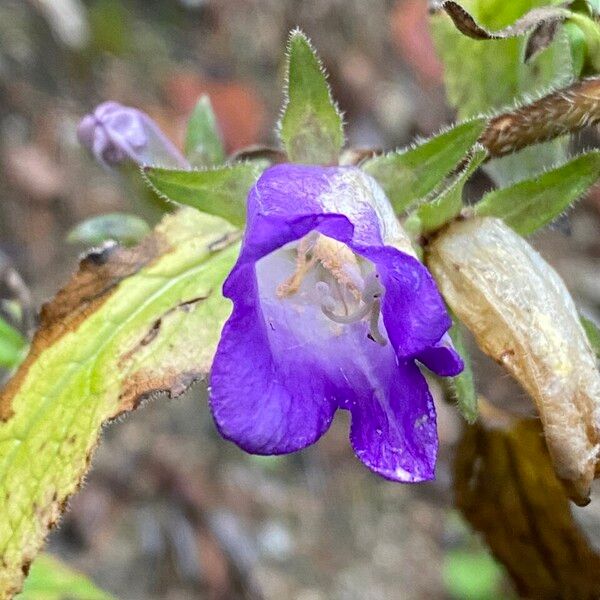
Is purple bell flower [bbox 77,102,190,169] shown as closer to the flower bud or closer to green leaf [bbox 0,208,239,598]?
green leaf [bbox 0,208,239,598]

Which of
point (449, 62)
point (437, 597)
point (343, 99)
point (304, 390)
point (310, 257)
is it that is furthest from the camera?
point (343, 99)

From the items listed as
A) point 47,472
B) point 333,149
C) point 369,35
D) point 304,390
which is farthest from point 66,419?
point 369,35

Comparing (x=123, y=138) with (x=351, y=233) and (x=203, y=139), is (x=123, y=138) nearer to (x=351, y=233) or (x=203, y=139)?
(x=203, y=139)

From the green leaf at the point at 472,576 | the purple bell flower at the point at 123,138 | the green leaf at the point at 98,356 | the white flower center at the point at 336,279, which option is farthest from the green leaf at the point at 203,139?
the green leaf at the point at 472,576

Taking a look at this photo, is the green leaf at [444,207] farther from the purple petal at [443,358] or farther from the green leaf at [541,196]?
the purple petal at [443,358]

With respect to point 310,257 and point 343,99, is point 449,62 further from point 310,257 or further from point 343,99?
point 343,99

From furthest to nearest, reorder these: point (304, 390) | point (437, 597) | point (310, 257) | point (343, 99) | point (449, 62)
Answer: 1. point (343, 99)
2. point (437, 597)
3. point (449, 62)
4. point (310, 257)
5. point (304, 390)
